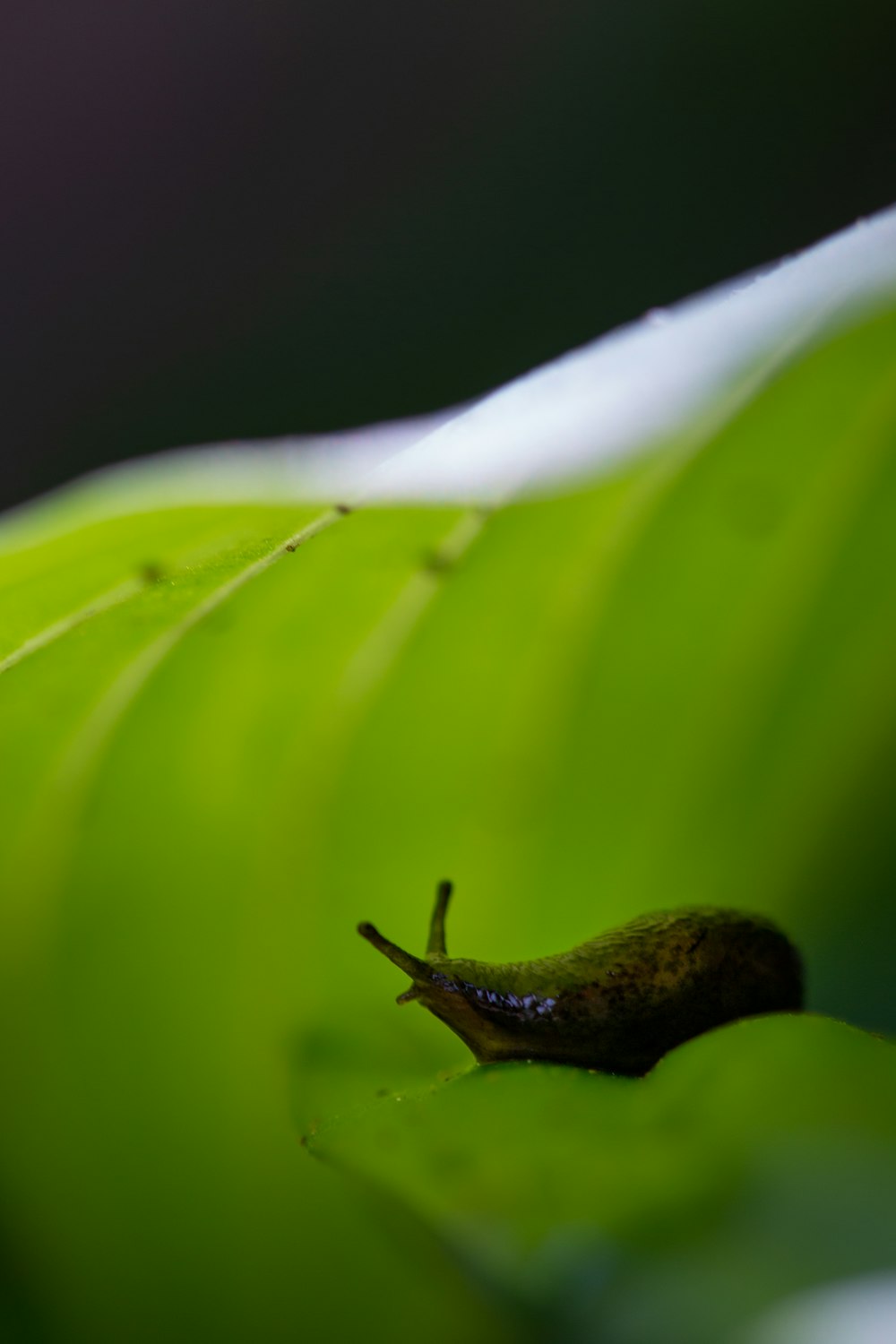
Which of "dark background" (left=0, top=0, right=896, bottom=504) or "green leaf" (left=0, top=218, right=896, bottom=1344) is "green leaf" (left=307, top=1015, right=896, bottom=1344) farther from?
"dark background" (left=0, top=0, right=896, bottom=504)

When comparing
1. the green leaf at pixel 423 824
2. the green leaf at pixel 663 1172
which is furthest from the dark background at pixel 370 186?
the green leaf at pixel 663 1172

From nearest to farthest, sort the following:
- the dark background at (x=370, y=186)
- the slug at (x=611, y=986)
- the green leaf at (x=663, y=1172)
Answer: the green leaf at (x=663, y=1172) < the slug at (x=611, y=986) < the dark background at (x=370, y=186)

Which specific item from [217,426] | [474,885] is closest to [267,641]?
[474,885]

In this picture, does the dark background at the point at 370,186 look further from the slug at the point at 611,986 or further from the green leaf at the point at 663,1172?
the green leaf at the point at 663,1172

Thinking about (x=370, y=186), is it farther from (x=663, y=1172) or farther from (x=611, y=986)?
(x=663, y=1172)

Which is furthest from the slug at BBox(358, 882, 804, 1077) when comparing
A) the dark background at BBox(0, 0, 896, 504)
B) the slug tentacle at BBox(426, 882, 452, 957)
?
the dark background at BBox(0, 0, 896, 504)
